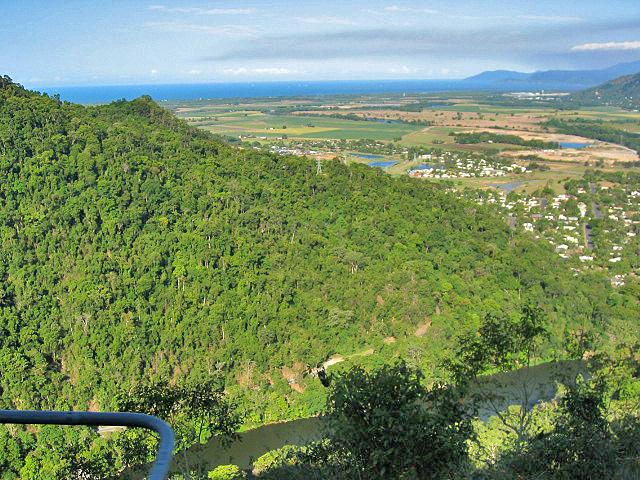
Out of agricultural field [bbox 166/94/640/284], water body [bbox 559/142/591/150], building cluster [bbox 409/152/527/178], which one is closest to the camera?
agricultural field [bbox 166/94/640/284]

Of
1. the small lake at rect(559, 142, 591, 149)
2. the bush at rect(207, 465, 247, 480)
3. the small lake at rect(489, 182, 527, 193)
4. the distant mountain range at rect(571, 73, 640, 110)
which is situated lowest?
the bush at rect(207, 465, 247, 480)

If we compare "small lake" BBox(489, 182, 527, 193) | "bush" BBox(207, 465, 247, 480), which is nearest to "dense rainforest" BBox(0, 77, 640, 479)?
"bush" BBox(207, 465, 247, 480)

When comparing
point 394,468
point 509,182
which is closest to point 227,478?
point 394,468

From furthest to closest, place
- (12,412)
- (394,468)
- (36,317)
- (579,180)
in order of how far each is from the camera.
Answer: (579,180) → (36,317) → (394,468) → (12,412)

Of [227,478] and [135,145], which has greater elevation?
[135,145]

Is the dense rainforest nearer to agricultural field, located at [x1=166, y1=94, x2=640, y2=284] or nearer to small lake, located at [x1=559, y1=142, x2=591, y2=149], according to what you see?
agricultural field, located at [x1=166, y1=94, x2=640, y2=284]

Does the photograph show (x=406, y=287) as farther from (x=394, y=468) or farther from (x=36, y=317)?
(x=394, y=468)
